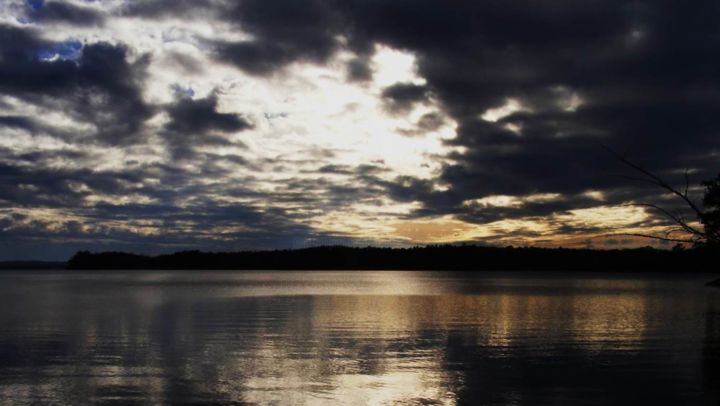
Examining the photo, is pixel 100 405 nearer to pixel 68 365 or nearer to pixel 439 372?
pixel 68 365

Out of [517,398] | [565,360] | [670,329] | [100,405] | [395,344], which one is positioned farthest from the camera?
[670,329]

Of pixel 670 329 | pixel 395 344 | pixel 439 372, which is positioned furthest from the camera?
pixel 670 329

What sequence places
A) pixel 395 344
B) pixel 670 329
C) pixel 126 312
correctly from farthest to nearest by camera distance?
pixel 126 312 < pixel 670 329 < pixel 395 344

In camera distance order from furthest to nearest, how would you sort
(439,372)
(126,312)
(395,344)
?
(126,312)
(395,344)
(439,372)

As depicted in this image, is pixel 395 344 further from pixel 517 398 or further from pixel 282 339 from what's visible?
pixel 517 398

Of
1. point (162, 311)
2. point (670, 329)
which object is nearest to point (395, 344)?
point (670, 329)

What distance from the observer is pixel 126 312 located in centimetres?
5719

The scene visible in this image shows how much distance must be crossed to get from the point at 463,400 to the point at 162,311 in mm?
43638

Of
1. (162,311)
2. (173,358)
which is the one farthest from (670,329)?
(162,311)

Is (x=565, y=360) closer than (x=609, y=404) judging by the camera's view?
No

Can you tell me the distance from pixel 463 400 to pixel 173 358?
14.7 metres

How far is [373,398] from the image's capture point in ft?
67.0

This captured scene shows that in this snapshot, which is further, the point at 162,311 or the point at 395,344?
the point at 162,311

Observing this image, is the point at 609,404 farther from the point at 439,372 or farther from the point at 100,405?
the point at 100,405
